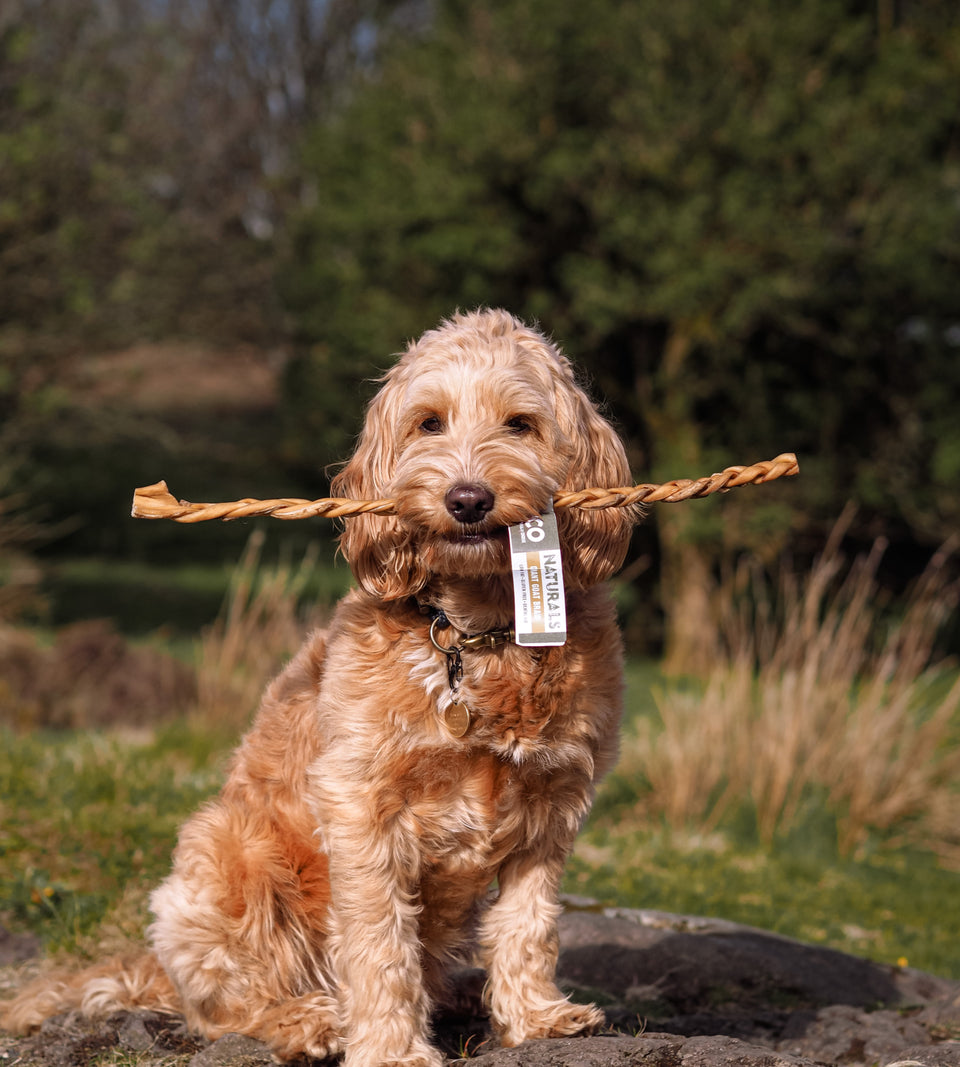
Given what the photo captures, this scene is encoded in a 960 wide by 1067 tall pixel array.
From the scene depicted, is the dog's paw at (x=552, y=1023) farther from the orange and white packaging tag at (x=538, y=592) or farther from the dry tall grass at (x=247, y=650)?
the dry tall grass at (x=247, y=650)

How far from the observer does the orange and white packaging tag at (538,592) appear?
317 cm

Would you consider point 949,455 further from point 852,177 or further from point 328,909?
point 328,909

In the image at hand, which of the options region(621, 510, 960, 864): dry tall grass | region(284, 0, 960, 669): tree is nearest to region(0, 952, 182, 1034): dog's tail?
region(621, 510, 960, 864): dry tall grass

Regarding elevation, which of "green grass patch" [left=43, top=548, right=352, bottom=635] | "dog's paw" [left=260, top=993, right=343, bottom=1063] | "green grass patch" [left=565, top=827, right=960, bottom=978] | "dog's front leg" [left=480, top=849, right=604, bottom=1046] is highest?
"green grass patch" [left=43, top=548, right=352, bottom=635]

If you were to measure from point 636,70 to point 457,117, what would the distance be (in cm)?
211

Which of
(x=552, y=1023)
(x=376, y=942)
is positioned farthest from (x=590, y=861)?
(x=376, y=942)

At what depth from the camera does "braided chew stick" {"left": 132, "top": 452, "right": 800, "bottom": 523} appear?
3.26m

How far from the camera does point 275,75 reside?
107 ft

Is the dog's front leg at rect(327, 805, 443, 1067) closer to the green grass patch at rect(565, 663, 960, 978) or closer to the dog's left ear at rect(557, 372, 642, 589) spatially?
the dog's left ear at rect(557, 372, 642, 589)

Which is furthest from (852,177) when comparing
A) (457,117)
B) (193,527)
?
(193,527)

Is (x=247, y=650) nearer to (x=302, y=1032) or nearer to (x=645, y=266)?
(x=302, y=1032)

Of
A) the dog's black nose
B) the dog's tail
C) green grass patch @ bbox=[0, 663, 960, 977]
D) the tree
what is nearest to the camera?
the dog's black nose

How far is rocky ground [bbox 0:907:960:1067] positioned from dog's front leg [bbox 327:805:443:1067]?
240 mm

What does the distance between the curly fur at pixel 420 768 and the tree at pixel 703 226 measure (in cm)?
888
